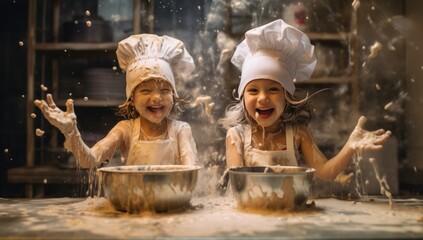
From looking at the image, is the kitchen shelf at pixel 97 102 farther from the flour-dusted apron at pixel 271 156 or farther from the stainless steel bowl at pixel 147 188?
the stainless steel bowl at pixel 147 188

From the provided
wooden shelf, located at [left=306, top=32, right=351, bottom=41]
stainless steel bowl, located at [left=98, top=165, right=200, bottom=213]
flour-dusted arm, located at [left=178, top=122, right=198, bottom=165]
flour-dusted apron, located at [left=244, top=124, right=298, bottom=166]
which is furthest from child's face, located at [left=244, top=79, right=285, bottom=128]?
wooden shelf, located at [left=306, top=32, right=351, bottom=41]

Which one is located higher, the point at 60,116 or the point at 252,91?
the point at 252,91

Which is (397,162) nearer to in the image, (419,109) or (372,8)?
(419,109)

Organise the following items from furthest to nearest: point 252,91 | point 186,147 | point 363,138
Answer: point 186,147 < point 252,91 < point 363,138

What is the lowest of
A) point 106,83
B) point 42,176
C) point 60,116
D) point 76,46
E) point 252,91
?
point 42,176

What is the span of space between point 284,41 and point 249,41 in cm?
16

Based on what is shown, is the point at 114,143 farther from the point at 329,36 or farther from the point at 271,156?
the point at 329,36

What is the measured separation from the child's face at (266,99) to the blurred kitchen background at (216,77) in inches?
32.7

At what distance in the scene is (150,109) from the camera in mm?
2152

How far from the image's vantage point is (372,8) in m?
3.24

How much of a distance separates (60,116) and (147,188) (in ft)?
1.52

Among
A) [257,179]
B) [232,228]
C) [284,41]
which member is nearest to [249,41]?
[284,41]

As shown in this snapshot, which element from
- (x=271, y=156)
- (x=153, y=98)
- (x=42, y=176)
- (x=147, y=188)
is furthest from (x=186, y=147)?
(x=42, y=176)

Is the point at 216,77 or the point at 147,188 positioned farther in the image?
the point at 216,77
